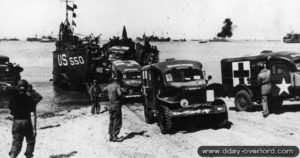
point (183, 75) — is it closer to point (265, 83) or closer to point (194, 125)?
point (194, 125)

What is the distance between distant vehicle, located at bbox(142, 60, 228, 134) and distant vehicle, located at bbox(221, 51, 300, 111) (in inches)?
122

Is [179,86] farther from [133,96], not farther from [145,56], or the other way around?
[145,56]

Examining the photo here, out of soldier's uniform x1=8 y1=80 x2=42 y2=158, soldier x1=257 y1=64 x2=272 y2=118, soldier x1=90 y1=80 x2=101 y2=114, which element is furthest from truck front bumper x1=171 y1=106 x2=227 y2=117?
soldier x1=90 y1=80 x2=101 y2=114

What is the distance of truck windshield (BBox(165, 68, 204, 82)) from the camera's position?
12.0m

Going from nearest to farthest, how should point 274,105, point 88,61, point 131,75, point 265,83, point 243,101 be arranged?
1. point 265,83
2. point 274,105
3. point 243,101
4. point 131,75
5. point 88,61

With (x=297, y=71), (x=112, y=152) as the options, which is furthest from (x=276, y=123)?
(x=112, y=152)

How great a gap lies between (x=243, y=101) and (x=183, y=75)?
3804mm

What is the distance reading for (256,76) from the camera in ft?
47.8

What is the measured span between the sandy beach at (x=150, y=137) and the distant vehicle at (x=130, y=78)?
21.4 ft

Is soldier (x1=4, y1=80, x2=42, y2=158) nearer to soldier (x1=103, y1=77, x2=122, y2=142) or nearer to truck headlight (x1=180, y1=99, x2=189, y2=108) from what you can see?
soldier (x1=103, y1=77, x2=122, y2=142)

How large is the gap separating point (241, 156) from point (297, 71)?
6373 millimetres

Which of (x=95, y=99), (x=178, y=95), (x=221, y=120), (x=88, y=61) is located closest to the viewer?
(x=178, y=95)

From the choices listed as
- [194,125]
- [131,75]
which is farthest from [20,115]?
[131,75]

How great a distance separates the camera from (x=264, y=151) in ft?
26.6
